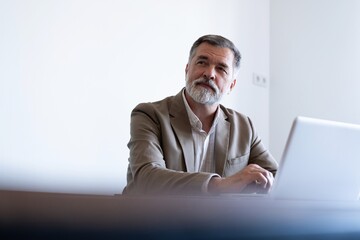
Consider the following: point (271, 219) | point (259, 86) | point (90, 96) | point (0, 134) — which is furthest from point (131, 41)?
point (271, 219)

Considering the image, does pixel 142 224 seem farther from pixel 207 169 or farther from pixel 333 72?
pixel 333 72

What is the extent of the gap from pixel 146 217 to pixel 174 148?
1416 millimetres

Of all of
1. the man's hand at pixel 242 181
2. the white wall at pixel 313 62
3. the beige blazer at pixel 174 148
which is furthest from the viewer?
the white wall at pixel 313 62

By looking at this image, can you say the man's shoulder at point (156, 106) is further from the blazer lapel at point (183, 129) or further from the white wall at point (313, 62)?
the white wall at point (313, 62)

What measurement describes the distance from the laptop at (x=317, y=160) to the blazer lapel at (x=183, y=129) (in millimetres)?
661

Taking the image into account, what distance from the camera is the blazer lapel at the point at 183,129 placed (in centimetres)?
166

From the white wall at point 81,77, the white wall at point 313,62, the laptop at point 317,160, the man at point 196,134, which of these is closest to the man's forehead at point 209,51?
the man at point 196,134

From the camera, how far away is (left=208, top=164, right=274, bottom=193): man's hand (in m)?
1.25

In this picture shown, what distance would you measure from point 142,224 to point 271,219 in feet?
0.23

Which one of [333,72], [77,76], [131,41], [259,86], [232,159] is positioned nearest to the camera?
[232,159]

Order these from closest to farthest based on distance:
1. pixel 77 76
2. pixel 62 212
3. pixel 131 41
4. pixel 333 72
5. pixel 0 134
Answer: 1. pixel 62 212
2. pixel 0 134
3. pixel 77 76
4. pixel 131 41
5. pixel 333 72

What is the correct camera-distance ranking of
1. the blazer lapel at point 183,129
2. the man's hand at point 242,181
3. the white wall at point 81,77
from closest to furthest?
the man's hand at point 242,181 < the blazer lapel at point 183,129 < the white wall at point 81,77

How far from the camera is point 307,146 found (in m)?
0.99

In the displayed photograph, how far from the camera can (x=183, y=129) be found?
1706mm
